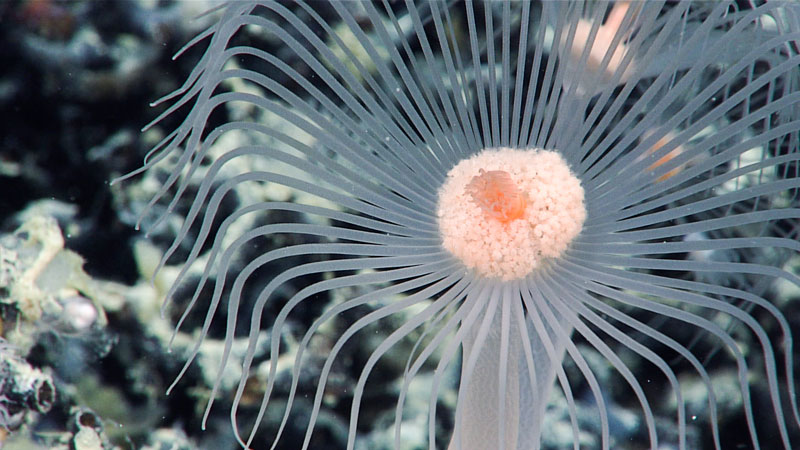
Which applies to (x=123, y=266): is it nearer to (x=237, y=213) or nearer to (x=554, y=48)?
(x=237, y=213)

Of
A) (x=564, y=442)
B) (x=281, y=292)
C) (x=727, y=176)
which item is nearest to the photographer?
(x=727, y=176)

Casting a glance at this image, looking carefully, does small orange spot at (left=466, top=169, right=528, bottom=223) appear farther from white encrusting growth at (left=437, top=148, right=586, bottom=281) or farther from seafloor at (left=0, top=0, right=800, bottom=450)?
seafloor at (left=0, top=0, right=800, bottom=450)

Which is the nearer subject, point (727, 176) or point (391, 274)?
point (727, 176)

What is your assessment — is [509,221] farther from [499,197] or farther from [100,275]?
[100,275]

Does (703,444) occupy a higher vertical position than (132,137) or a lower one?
lower

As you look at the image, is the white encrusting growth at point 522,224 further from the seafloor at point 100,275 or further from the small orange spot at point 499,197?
the seafloor at point 100,275

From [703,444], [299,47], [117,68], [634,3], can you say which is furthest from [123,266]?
[703,444]

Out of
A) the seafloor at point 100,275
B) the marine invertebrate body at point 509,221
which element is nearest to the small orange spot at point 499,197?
the marine invertebrate body at point 509,221

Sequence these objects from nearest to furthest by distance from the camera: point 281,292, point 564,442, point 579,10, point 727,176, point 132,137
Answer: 1. point 727,176
2. point 579,10
3. point 564,442
4. point 281,292
5. point 132,137
